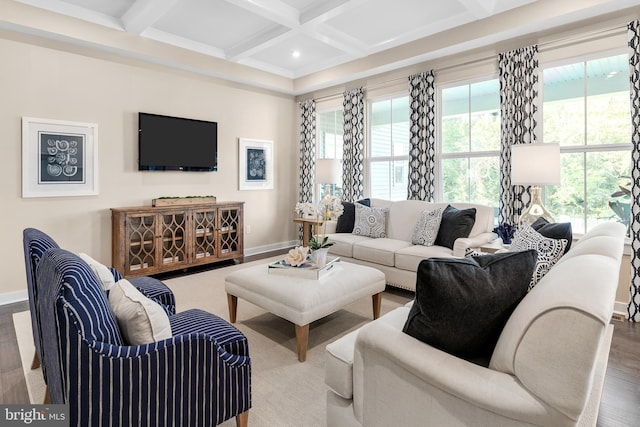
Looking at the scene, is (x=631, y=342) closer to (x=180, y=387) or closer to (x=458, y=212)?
(x=458, y=212)

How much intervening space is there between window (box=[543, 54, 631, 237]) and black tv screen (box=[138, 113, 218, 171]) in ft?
13.9

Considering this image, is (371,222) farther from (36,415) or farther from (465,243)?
(36,415)

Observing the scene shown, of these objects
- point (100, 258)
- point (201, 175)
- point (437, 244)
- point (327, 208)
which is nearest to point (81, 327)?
point (327, 208)

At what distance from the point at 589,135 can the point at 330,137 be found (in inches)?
146

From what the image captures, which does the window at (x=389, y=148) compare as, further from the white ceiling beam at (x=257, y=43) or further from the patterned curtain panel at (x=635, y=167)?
the patterned curtain panel at (x=635, y=167)

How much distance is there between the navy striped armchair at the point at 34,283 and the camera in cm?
169

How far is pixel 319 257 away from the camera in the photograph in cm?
280

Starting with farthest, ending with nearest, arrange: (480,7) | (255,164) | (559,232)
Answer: (255,164) → (480,7) → (559,232)

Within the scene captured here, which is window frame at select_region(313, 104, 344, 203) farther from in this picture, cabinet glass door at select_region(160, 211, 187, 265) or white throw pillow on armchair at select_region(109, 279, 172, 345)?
white throw pillow on armchair at select_region(109, 279, 172, 345)

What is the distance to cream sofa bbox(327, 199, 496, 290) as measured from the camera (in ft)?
11.7

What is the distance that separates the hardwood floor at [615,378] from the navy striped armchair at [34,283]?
0.60ft

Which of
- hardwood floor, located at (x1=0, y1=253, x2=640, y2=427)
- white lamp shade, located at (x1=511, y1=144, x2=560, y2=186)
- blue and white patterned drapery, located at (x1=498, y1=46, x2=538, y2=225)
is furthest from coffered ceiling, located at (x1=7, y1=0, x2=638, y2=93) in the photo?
hardwood floor, located at (x1=0, y1=253, x2=640, y2=427)

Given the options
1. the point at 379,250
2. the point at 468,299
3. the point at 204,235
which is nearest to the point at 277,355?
the point at 468,299

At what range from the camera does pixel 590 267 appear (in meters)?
1.16
